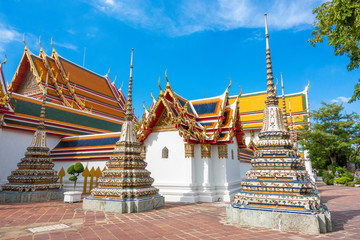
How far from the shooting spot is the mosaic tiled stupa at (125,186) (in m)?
7.15

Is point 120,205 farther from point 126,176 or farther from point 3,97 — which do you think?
point 3,97

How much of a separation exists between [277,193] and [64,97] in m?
19.7

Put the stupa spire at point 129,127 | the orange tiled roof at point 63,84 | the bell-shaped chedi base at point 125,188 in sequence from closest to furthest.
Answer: the bell-shaped chedi base at point 125,188
the stupa spire at point 129,127
the orange tiled roof at point 63,84

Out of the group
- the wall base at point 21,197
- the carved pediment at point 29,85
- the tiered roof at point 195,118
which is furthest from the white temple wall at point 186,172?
the carved pediment at point 29,85

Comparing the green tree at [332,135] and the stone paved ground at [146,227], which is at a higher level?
the green tree at [332,135]

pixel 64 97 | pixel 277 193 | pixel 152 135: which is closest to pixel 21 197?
pixel 152 135

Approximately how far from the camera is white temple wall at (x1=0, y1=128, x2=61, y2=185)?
13.4 metres

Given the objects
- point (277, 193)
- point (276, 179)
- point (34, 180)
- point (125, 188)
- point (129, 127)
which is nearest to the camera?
point (277, 193)

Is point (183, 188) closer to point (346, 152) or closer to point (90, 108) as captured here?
point (90, 108)

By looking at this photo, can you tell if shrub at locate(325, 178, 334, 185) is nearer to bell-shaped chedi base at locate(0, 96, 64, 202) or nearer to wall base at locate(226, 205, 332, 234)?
wall base at locate(226, 205, 332, 234)

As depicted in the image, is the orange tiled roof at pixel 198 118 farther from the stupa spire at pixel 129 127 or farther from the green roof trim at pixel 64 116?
the green roof trim at pixel 64 116

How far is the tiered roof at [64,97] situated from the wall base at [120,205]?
31.7 ft

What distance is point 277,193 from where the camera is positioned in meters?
5.18

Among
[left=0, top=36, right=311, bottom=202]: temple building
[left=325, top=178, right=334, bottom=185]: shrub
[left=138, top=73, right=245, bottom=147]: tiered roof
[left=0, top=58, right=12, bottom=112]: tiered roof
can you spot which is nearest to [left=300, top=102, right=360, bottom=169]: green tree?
[left=325, top=178, right=334, bottom=185]: shrub
